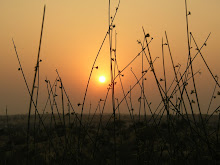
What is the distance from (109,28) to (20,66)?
75 cm

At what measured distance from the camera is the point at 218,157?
1.54 meters

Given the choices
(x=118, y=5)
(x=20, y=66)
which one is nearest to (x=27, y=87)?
(x=20, y=66)

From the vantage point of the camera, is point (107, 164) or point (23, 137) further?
point (23, 137)

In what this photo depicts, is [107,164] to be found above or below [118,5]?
below

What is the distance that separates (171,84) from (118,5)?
932 mm

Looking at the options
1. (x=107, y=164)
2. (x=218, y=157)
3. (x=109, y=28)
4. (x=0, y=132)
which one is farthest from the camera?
(x=0, y=132)

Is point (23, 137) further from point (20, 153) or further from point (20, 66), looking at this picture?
point (20, 66)

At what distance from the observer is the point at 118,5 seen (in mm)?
2359

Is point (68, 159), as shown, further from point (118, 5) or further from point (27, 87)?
A: point (118, 5)

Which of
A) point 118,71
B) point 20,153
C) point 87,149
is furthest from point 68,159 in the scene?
point 20,153

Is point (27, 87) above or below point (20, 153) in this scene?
above

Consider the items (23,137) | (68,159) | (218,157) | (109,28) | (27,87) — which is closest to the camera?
(218,157)

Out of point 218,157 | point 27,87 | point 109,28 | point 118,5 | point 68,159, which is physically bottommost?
point 68,159

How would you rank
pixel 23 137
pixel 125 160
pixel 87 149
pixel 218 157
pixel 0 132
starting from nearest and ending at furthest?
pixel 218 157
pixel 125 160
pixel 87 149
pixel 23 137
pixel 0 132
